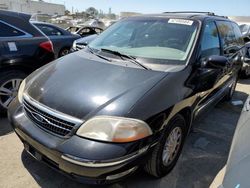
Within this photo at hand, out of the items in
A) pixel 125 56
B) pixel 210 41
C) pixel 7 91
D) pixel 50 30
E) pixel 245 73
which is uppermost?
pixel 210 41

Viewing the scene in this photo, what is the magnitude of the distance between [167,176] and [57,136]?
1320 millimetres

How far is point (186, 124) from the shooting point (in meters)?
3.05

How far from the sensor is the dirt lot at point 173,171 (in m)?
2.74

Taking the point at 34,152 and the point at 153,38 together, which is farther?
the point at 153,38

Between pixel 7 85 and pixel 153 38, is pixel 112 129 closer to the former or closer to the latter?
pixel 153 38

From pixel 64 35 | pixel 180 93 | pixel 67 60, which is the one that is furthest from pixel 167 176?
pixel 64 35

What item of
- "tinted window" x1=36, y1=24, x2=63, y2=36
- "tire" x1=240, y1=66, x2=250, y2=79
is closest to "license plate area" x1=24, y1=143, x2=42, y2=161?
"tinted window" x1=36, y1=24, x2=63, y2=36

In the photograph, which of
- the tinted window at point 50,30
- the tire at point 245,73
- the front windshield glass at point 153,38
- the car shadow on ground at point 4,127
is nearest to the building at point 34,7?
the tinted window at point 50,30

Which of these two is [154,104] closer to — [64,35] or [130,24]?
[130,24]

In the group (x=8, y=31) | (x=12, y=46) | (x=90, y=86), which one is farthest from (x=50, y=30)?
(x=90, y=86)

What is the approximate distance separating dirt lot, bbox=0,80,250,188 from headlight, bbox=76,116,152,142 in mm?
769

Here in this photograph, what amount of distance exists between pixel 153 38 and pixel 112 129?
1.67 m

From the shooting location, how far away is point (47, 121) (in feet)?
7.80

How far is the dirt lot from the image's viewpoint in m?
2.74
